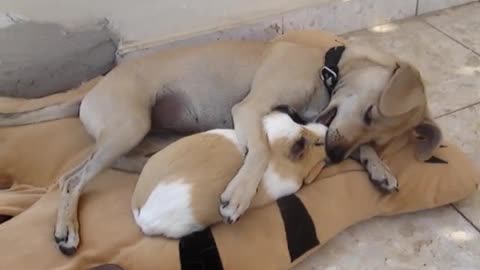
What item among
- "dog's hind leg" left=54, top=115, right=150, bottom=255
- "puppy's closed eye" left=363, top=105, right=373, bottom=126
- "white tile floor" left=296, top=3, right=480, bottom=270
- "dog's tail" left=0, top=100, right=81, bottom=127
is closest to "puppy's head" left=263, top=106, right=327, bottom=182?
"puppy's closed eye" left=363, top=105, right=373, bottom=126

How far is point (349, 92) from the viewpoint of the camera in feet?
7.30

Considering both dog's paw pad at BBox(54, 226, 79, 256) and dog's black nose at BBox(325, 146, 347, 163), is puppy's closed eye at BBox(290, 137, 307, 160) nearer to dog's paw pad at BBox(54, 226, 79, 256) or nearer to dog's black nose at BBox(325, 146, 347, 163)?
dog's black nose at BBox(325, 146, 347, 163)

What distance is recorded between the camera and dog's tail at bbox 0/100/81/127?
237 cm

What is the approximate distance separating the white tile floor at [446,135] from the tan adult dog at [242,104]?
159 millimetres

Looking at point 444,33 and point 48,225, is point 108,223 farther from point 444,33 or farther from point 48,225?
point 444,33

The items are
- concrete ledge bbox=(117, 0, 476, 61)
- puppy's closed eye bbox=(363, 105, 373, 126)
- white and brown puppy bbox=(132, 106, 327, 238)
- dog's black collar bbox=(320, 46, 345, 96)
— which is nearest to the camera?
white and brown puppy bbox=(132, 106, 327, 238)

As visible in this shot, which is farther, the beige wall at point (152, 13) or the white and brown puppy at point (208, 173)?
the beige wall at point (152, 13)

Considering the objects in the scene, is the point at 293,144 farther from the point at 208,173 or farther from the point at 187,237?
the point at 187,237

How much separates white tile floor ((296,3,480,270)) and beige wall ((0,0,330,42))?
509 mm

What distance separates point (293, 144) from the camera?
2.05 meters

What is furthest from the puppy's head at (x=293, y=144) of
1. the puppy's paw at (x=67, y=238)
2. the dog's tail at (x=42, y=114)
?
the dog's tail at (x=42, y=114)

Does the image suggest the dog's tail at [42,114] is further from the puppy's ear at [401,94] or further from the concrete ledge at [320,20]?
the puppy's ear at [401,94]

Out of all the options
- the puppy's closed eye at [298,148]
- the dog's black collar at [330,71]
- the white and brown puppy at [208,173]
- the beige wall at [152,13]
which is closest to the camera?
the white and brown puppy at [208,173]

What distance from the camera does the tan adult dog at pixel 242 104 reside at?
2.09m
